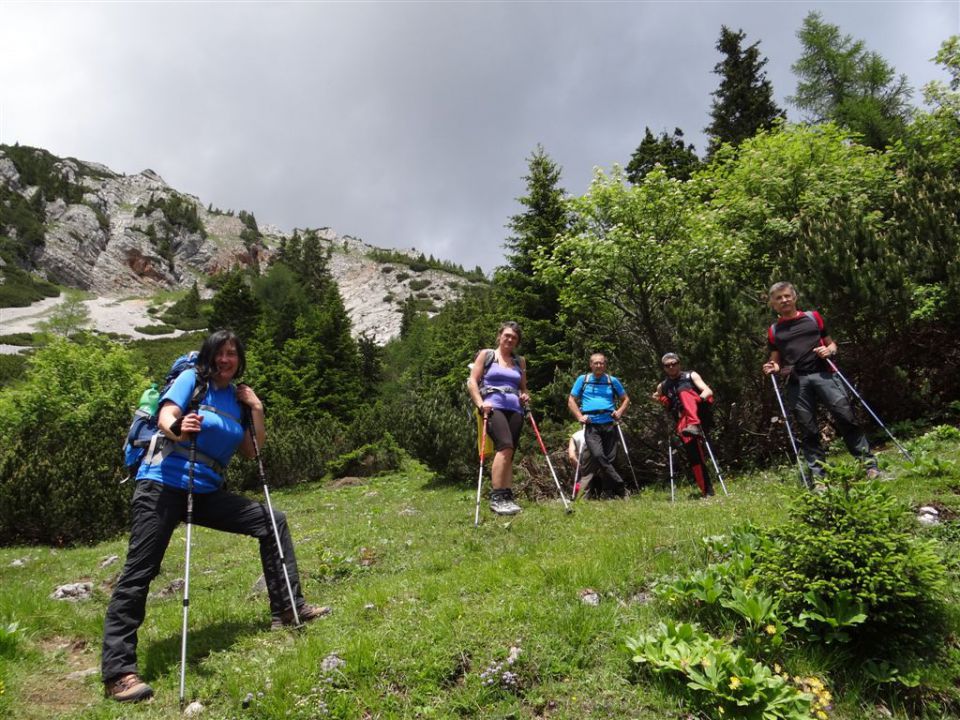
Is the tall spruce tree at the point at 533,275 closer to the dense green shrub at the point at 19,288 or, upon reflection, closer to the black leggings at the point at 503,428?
→ the black leggings at the point at 503,428

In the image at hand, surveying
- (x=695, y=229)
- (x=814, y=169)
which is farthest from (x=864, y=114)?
(x=695, y=229)

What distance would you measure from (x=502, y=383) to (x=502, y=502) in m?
1.74

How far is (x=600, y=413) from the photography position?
359 inches

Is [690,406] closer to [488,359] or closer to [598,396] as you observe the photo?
[598,396]

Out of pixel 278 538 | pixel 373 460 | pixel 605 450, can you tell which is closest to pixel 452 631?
pixel 278 538

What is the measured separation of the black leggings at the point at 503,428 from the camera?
727 cm

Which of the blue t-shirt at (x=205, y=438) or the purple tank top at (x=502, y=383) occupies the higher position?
the purple tank top at (x=502, y=383)

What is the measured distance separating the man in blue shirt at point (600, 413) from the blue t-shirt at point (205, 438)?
5836 millimetres

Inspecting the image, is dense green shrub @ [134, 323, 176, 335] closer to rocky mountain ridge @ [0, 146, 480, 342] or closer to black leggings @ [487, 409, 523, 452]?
rocky mountain ridge @ [0, 146, 480, 342]

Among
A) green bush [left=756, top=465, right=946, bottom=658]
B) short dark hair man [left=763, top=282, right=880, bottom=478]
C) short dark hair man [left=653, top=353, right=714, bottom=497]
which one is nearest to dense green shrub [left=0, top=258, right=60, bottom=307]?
short dark hair man [left=653, top=353, right=714, bottom=497]

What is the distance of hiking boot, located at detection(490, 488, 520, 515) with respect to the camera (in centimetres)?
751

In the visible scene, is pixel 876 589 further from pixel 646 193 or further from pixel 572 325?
pixel 572 325

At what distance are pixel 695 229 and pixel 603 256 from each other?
3598mm

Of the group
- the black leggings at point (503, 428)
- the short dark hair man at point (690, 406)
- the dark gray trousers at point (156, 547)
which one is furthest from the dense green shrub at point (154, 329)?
the dark gray trousers at point (156, 547)
